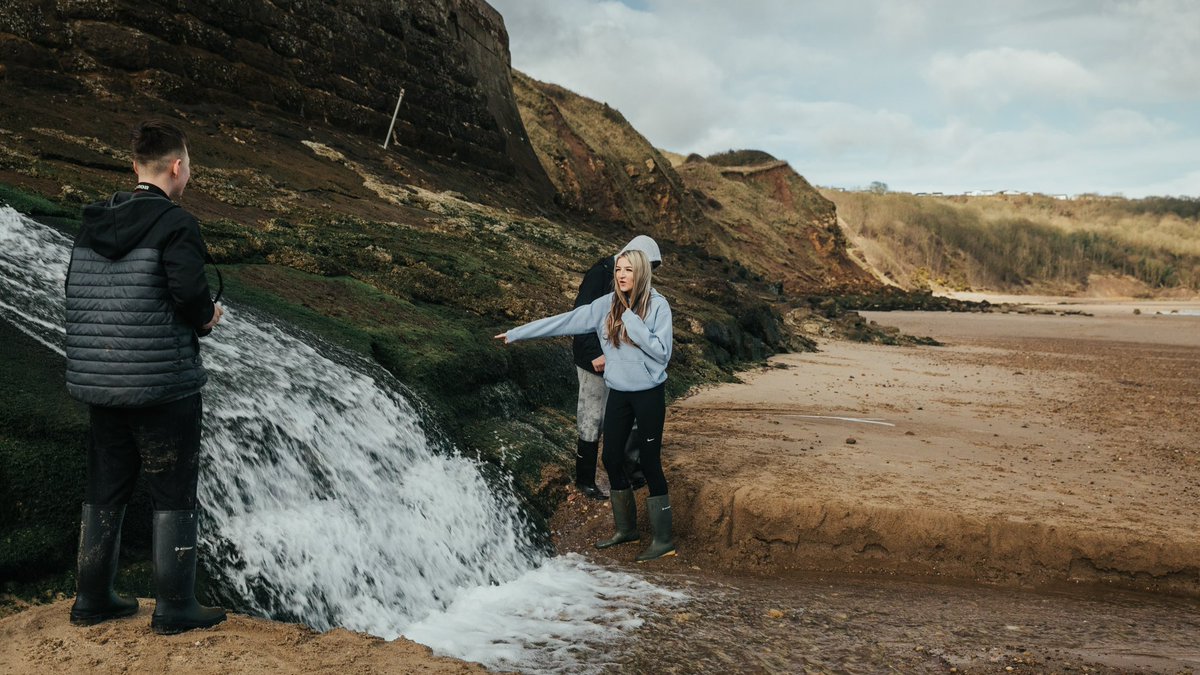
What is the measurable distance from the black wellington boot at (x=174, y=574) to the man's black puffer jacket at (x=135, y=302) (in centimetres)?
55

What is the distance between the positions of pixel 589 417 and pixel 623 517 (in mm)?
976

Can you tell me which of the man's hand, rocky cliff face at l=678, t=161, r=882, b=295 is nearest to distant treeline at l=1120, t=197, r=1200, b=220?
rocky cliff face at l=678, t=161, r=882, b=295

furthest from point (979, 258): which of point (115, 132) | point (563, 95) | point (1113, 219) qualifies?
point (115, 132)

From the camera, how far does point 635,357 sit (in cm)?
607

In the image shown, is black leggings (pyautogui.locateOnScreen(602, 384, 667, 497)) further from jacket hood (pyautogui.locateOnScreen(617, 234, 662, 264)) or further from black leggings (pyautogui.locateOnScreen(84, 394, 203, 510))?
black leggings (pyautogui.locateOnScreen(84, 394, 203, 510))

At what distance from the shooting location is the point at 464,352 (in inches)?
357

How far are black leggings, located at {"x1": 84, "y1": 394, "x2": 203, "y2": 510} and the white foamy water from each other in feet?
3.36

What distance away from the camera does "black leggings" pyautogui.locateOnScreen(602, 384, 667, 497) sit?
6.12 metres

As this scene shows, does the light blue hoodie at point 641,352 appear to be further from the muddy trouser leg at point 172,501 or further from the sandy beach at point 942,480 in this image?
the muddy trouser leg at point 172,501

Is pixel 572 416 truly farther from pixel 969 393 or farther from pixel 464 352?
pixel 969 393

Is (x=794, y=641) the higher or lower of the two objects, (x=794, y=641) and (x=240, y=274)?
the lower

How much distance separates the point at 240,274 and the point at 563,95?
38.8m

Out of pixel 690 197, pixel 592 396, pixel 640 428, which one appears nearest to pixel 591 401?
pixel 592 396

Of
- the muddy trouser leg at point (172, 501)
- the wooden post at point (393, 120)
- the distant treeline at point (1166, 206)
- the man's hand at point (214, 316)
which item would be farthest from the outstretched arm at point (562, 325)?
the distant treeline at point (1166, 206)
